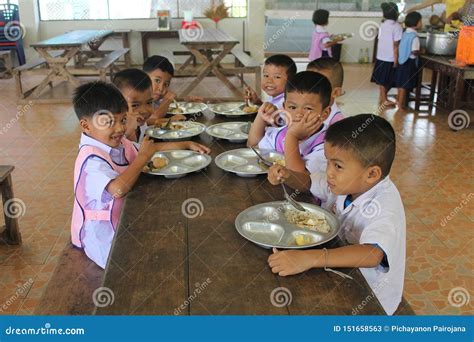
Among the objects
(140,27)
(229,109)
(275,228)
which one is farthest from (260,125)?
(140,27)

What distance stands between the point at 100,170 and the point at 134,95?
71 cm

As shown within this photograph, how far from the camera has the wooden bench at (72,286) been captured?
1.48 m

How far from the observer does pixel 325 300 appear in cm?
101

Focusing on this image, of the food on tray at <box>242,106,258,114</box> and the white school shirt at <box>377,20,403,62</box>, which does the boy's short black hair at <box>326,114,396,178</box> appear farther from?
the white school shirt at <box>377,20,403,62</box>

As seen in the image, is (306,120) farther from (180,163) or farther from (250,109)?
(250,109)

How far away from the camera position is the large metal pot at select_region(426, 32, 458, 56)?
17.3 feet

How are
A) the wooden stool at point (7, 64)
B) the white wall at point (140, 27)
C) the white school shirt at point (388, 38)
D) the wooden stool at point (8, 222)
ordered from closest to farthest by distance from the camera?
1. the wooden stool at point (8, 222)
2. the white school shirt at point (388, 38)
3. the wooden stool at point (7, 64)
4. the white wall at point (140, 27)

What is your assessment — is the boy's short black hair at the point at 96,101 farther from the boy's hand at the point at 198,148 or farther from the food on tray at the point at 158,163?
the boy's hand at the point at 198,148

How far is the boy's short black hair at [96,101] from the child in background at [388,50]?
4820mm

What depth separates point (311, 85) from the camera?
1.86 m

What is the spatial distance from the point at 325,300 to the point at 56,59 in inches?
232

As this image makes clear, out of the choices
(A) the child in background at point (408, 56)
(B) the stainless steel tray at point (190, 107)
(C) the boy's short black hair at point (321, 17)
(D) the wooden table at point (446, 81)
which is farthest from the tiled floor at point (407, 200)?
(C) the boy's short black hair at point (321, 17)

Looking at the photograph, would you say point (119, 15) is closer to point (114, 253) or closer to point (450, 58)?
point (450, 58)

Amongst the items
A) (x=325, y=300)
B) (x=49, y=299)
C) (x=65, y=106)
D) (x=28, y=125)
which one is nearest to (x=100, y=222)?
(x=49, y=299)
